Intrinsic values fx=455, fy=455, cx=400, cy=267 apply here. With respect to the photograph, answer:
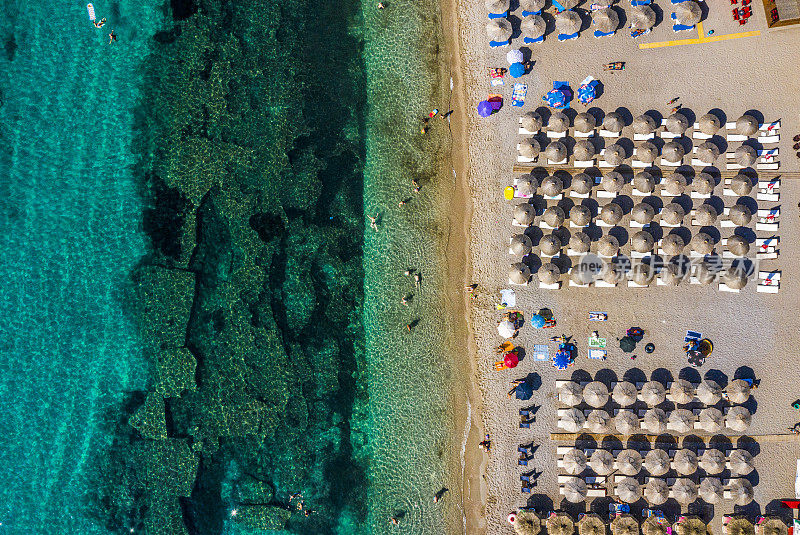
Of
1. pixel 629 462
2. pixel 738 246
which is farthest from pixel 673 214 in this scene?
pixel 629 462

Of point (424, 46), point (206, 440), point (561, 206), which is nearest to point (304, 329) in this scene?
point (206, 440)

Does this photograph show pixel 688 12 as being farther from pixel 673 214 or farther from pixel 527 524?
pixel 527 524

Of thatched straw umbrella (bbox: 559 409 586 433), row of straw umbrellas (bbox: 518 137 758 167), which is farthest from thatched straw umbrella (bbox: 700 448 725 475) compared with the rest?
row of straw umbrellas (bbox: 518 137 758 167)

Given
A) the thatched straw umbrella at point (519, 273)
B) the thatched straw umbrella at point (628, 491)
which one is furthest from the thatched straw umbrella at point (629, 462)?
the thatched straw umbrella at point (519, 273)

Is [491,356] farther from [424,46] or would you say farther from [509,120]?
[424,46]

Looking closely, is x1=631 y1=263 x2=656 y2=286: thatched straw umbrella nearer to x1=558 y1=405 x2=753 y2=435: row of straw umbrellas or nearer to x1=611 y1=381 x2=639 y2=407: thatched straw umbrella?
x1=611 y1=381 x2=639 y2=407: thatched straw umbrella

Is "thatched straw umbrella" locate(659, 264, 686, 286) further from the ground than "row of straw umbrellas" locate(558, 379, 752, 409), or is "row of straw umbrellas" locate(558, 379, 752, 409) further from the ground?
"thatched straw umbrella" locate(659, 264, 686, 286)
